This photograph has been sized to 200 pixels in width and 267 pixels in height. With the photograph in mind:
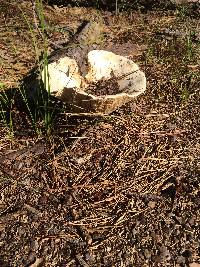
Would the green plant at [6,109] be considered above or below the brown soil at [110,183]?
above

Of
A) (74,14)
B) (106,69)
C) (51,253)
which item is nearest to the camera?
(51,253)

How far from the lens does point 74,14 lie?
4.14m

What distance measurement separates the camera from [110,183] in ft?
7.57

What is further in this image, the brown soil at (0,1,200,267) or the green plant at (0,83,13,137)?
the green plant at (0,83,13,137)

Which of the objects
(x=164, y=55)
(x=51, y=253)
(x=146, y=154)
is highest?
(x=164, y=55)

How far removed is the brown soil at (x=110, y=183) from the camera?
2002 millimetres

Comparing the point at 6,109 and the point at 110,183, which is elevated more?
the point at 6,109

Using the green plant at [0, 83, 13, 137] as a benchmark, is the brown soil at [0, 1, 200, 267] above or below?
below

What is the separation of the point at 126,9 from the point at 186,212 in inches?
108

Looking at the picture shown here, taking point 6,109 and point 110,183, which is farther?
point 6,109

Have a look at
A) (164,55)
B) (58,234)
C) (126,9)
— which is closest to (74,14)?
(126,9)

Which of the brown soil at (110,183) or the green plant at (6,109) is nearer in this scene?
the brown soil at (110,183)

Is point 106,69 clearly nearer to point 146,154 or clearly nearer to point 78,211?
point 146,154

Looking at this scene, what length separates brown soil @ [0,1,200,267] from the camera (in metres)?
2.00
